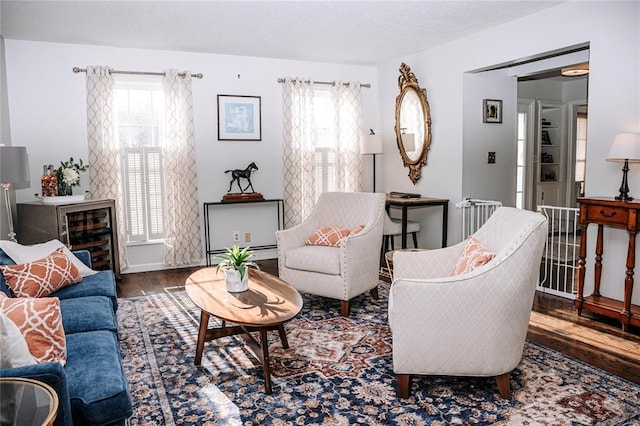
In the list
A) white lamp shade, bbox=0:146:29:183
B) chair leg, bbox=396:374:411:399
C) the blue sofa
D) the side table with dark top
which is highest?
white lamp shade, bbox=0:146:29:183

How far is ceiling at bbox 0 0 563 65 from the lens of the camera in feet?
12.5

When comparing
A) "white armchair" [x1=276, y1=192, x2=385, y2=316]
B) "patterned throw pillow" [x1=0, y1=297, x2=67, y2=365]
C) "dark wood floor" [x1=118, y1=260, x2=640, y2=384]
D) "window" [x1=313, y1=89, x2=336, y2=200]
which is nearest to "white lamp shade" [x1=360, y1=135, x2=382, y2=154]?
"window" [x1=313, y1=89, x2=336, y2=200]

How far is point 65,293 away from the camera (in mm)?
2904

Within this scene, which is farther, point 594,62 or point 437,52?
point 437,52

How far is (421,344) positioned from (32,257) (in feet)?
7.87

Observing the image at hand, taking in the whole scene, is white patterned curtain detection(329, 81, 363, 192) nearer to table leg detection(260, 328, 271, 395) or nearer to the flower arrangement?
the flower arrangement

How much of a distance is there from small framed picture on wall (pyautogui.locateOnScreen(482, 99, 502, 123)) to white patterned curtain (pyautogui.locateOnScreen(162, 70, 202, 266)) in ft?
10.4

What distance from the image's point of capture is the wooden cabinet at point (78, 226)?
416cm

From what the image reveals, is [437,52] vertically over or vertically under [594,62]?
over

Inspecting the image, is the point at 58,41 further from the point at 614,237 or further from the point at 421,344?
the point at 614,237

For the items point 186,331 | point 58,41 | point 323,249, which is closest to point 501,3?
point 323,249

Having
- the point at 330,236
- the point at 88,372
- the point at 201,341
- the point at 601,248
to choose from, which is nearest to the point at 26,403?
the point at 88,372

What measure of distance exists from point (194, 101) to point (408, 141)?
2496 millimetres

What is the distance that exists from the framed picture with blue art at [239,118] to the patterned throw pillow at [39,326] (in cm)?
380
